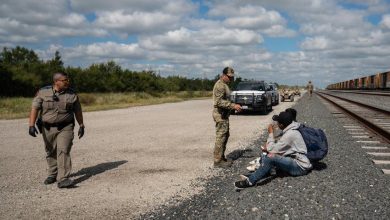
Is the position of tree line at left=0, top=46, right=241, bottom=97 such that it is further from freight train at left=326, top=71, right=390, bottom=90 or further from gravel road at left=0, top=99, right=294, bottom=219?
gravel road at left=0, top=99, right=294, bottom=219

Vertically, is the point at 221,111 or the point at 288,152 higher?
the point at 221,111

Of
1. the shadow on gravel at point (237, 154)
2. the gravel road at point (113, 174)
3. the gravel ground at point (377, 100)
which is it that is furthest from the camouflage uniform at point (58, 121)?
the gravel ground at point (377, 100)

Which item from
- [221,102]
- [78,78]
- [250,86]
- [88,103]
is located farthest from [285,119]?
[78,78]

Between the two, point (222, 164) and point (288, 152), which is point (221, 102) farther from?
point (288, 152)

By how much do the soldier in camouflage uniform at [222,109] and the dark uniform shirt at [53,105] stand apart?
2.71 metres

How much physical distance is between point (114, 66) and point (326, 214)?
10072 centimetres

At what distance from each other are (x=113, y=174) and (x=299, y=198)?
369 centimetres

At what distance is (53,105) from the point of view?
627 centimetres

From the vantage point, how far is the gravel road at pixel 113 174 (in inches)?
208

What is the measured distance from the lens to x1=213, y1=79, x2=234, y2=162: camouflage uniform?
736 centimetres

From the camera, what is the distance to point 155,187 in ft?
20.8

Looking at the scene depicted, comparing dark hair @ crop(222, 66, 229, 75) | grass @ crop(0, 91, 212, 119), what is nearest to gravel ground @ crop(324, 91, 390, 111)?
grass @ crop(0, 91, 212, 119)

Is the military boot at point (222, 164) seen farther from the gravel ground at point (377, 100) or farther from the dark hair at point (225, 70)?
the gravel ground at point (377, 100)

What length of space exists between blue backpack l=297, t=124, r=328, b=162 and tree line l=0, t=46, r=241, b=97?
46761mm
